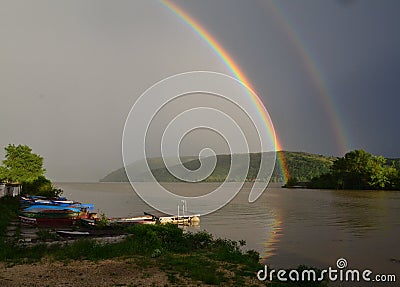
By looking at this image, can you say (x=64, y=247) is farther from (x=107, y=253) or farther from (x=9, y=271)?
(x=9, y=271)

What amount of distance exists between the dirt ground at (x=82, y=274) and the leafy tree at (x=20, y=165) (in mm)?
46931

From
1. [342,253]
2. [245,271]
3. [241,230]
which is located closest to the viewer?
[245,271]

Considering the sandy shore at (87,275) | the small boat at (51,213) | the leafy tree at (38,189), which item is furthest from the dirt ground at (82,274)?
the leafy tree at (38,189)

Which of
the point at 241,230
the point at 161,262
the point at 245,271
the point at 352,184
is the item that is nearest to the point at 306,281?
the point at 245,271

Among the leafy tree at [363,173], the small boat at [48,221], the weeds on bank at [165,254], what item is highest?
the leafy tree at [363,173]

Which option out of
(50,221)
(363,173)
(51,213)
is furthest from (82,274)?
(363,173)

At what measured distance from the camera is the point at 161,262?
13.0m

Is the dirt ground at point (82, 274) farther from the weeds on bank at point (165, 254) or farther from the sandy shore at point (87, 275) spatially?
the weeds on bank at point (165, 254)

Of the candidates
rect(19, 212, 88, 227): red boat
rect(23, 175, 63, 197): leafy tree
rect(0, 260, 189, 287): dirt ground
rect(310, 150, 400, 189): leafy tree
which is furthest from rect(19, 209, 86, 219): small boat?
rect(310, 150, 400, 189): leafy tree

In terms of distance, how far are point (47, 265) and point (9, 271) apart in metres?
1.19

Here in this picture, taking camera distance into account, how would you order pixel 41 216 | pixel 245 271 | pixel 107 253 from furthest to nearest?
pixel 41 216, pixel 107 253, pixel 245 271

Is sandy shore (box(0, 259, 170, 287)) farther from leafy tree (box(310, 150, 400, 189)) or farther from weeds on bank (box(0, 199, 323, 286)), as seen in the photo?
leafy tree (box(310, 150, 400, 189))

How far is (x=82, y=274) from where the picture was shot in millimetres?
11320

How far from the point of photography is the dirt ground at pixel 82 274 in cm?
1034
